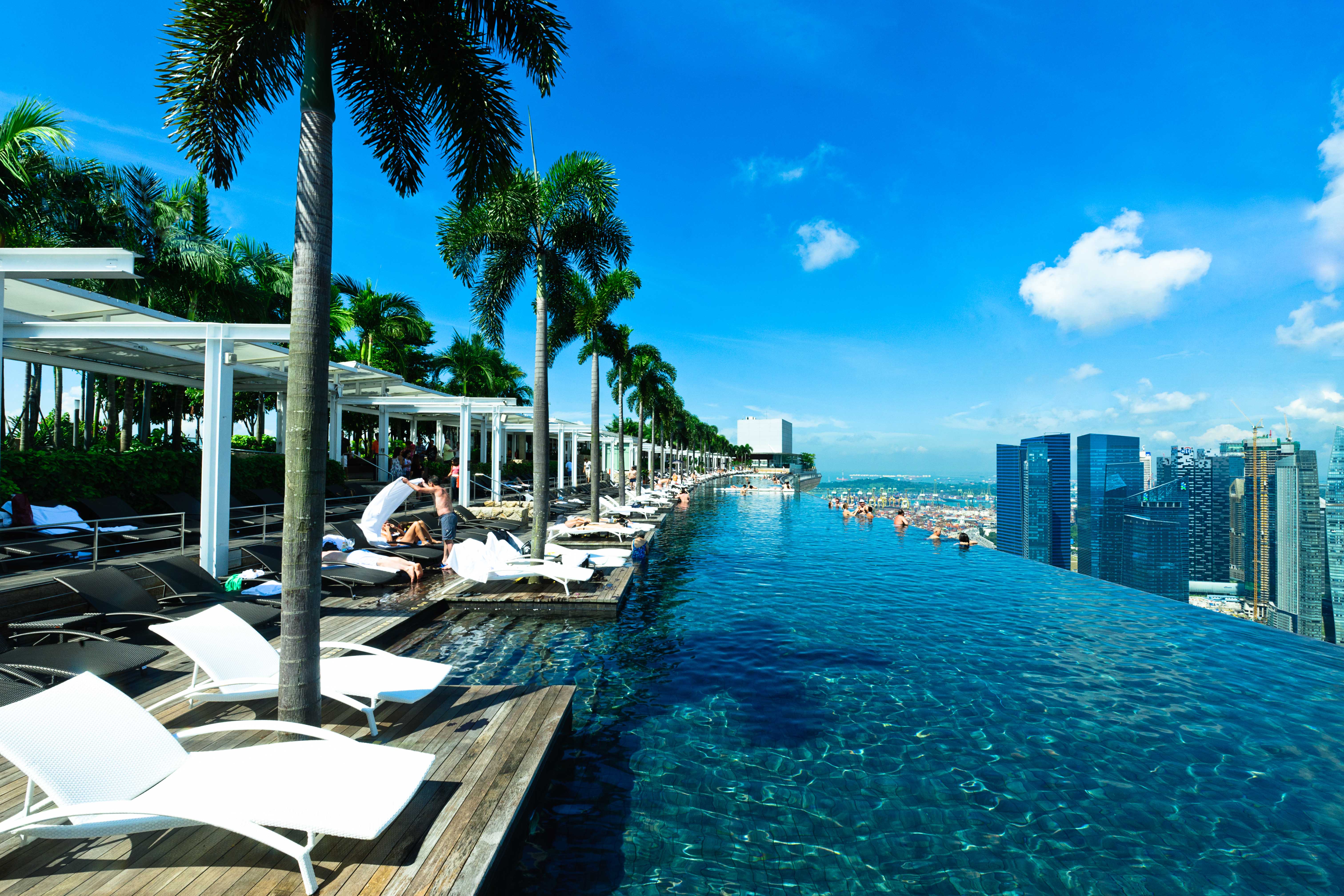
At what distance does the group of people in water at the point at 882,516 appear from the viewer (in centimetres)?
2227

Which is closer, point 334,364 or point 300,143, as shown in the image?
point 300,143

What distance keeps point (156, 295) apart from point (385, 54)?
18.6m

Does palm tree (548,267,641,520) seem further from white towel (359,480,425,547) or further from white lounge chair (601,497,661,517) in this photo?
A: white towel (359,480,425,547)

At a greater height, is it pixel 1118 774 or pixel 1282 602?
pixel 1118 774

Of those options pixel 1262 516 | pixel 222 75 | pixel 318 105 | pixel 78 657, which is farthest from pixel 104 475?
pixel 1262 516

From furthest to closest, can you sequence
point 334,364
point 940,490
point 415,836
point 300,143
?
point 940,490, point 334,364, point 300,143, point 415,836

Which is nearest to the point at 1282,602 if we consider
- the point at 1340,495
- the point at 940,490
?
the point at 1340,495

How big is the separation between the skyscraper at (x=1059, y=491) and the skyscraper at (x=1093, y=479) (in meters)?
3.09

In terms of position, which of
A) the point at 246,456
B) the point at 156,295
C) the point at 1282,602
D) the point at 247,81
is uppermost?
the point at 156,295

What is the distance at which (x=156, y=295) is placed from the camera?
17797 millimetres

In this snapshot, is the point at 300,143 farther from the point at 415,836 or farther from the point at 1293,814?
the point at 1293,814

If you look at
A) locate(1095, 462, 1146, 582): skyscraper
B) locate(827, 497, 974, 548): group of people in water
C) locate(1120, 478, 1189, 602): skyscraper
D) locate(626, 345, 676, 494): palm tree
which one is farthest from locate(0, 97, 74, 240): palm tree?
locate(1095, 462, 1146, 582): skyscraper

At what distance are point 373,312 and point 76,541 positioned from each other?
1837cm

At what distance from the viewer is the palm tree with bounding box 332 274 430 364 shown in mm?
24188
